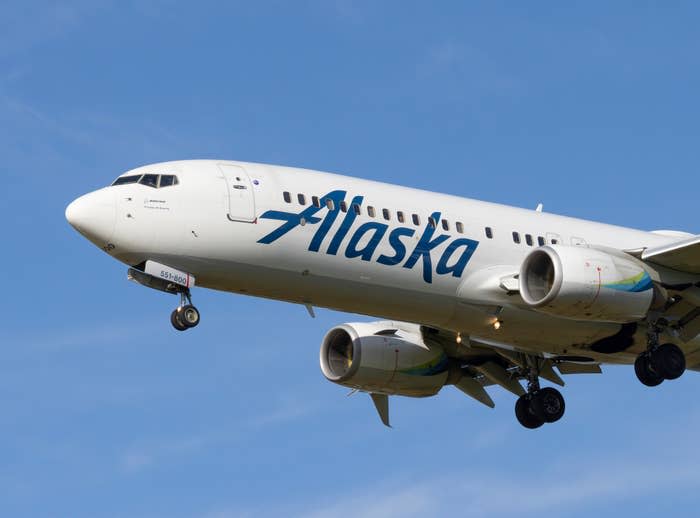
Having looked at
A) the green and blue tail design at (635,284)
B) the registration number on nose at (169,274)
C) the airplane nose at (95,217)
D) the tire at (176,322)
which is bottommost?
the tire at (176,322)

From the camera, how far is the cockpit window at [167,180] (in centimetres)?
4306

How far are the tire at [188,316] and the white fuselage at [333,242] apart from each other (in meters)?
0.86

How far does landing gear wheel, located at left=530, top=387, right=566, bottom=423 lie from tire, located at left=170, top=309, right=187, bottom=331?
1199cm

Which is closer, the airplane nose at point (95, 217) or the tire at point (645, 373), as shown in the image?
the airplane nose at point (95, 217)

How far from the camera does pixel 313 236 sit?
43375 mm

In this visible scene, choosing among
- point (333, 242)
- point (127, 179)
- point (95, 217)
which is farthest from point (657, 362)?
point (95, 217)

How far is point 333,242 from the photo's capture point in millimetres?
43531

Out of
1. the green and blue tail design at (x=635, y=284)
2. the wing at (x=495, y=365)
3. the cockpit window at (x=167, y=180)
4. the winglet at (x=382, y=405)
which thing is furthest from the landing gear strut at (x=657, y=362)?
the cockpit window at (x=167, y=180)

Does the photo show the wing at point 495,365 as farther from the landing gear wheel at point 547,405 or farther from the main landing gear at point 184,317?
the main landing gear at point 184,317

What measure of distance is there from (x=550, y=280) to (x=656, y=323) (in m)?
3.85

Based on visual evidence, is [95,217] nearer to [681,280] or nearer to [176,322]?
[176,322]

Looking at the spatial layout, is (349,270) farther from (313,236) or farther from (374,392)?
(374,392)

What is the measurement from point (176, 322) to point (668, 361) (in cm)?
1270

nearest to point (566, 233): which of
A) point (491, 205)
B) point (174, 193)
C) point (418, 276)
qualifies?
point (491, 205)
